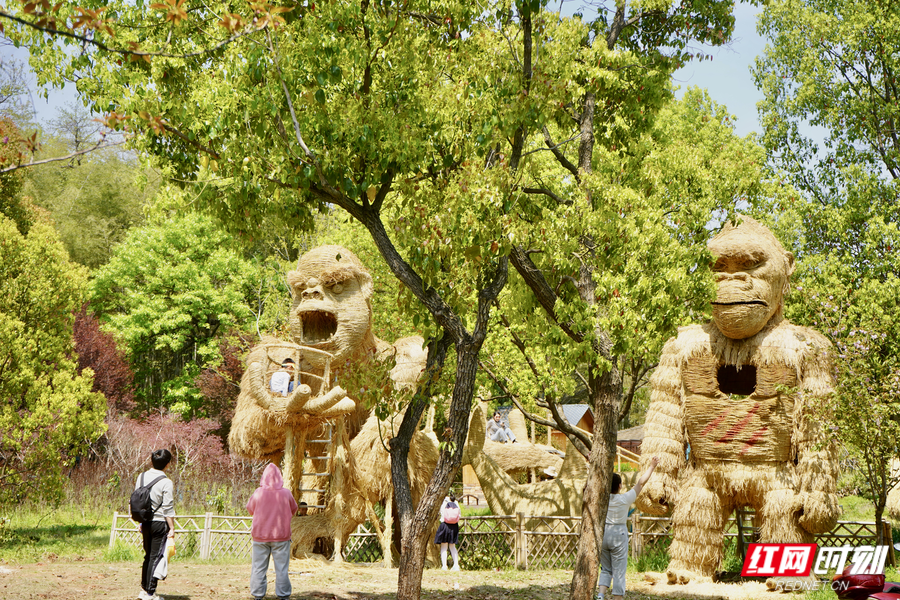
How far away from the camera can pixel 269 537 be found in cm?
751

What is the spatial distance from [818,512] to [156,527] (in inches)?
286

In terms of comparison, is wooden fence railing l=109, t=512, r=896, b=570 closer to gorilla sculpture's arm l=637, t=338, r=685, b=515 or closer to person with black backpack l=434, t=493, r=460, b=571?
person with black backpack l=434, t=493, r=460, b=571

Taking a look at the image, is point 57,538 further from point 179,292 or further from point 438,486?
point 179,292

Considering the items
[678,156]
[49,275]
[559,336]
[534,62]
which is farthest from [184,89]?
[49,275]

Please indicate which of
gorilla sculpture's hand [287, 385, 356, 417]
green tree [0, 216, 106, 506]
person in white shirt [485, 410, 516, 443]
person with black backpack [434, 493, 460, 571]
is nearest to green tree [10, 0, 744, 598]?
gorilla sculpture's hand [287, 385, 356, 417]

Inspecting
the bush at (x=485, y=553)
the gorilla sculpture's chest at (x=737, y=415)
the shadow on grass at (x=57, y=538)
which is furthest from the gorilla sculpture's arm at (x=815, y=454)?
the shadow on grass at (x=57, y=538)

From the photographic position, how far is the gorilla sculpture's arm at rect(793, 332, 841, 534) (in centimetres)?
939

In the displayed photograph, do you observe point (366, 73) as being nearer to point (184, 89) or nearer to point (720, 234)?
point (184, 89)

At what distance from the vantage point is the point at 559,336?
8406 mm

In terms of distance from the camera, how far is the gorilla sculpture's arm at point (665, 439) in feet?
33.2

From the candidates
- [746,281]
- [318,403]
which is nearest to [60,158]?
[318,403]

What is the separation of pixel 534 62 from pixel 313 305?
16.6 ft

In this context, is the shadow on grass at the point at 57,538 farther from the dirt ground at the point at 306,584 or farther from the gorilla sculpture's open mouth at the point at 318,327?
the gorilla sculpture's open mouth at the point at 318,327

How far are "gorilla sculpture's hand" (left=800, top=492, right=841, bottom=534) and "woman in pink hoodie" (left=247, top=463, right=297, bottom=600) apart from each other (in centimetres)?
596
